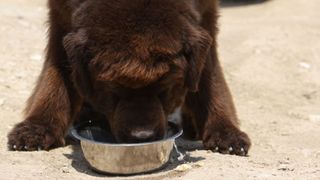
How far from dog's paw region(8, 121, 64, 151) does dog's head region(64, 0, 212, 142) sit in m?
0.68

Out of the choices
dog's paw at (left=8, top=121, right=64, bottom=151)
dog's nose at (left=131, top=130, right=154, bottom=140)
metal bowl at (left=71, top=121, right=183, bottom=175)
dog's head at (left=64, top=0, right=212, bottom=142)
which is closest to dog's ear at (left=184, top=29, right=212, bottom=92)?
dog's head at (left=64, top=0, right=212, bottom=142)

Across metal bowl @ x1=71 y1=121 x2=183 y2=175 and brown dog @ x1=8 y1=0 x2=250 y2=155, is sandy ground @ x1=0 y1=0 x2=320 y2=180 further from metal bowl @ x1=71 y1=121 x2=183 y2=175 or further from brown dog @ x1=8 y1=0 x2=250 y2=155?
brown dog @ x1=8 y1=0 x2=250 y2=155

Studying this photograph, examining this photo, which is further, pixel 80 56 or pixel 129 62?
pixel 80 56

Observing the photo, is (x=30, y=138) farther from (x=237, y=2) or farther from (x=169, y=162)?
(x=237, y=2)

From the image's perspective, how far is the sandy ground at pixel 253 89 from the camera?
490cm

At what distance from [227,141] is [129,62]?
1.31m

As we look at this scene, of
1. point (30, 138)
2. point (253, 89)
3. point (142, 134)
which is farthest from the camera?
point (253, 89)

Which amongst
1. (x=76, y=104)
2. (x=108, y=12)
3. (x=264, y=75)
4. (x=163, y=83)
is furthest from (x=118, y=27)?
(x=264, y=75)

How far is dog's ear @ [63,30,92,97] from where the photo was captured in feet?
15.6

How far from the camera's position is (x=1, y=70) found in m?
7.60

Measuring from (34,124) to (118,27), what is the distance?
129 cm

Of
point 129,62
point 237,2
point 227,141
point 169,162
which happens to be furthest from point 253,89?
point 237,2

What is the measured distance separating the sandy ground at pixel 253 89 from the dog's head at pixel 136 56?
0.43m

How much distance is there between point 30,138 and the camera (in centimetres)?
535
